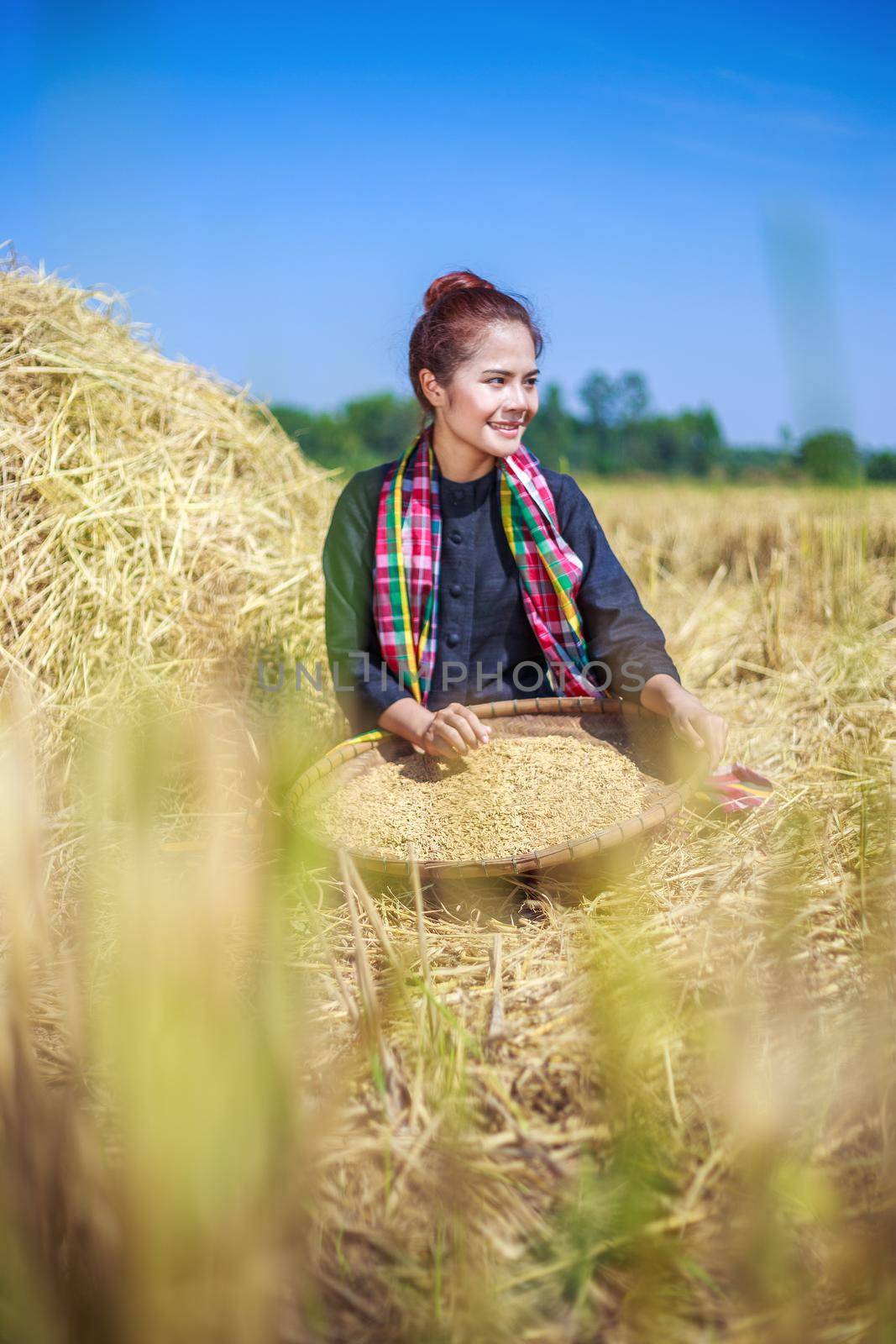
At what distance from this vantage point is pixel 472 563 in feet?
8.60

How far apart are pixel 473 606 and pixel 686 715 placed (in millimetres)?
723

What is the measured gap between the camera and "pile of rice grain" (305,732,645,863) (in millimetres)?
2064

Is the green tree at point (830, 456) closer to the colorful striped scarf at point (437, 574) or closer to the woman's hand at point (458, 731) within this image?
the woman's hand at point (458, 731)

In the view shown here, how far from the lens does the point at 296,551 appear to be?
3.63 meters

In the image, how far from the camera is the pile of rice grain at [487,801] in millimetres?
2064

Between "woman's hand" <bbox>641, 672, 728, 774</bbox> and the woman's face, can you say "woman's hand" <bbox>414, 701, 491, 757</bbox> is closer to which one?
"woman's hand" <bbox>641, 672, 728, 774</bbox>

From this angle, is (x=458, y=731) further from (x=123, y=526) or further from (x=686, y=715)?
(x=123, y=526)

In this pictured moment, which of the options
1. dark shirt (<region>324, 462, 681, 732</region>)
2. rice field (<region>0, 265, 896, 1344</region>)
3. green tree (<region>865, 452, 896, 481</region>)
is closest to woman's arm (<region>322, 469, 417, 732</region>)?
dark shirt (<region>324, 462, 681, 732</region>)

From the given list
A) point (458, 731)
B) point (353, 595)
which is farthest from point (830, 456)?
point (353, 595)

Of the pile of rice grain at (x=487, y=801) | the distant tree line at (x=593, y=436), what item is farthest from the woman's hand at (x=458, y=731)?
the distant tree line at (x=593, y=436)

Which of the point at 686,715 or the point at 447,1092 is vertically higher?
the point at 686,715

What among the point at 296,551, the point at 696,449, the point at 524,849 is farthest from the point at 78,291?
the point at 696,449

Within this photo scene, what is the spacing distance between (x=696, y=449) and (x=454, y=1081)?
3843cm

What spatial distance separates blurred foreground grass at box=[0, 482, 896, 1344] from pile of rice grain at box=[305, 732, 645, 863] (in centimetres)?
14
